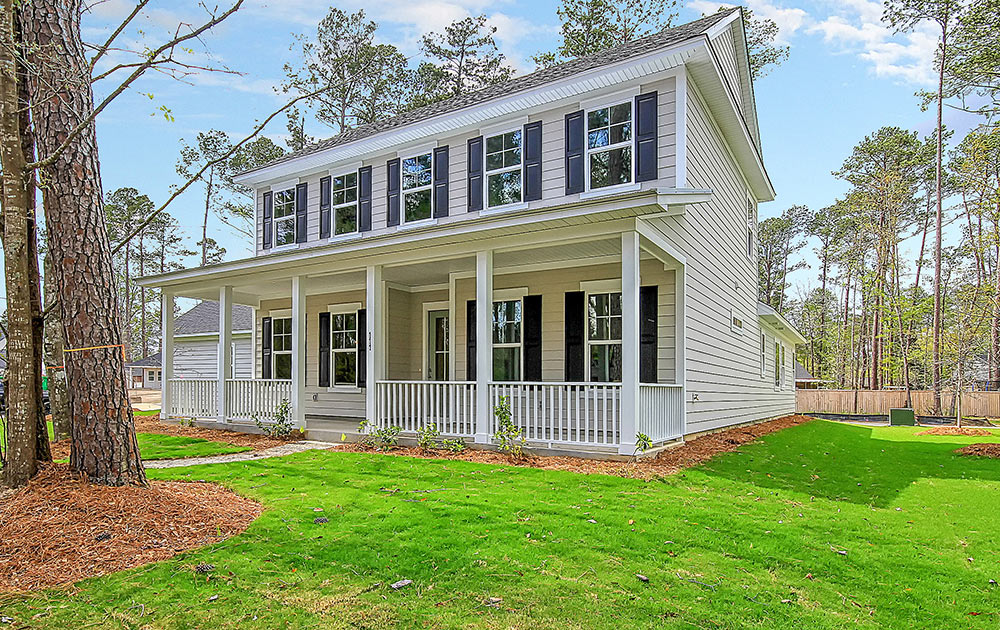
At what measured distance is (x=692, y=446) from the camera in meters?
8.91

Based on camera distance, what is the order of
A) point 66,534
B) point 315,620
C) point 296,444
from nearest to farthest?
point 315,620 → point 66,534 → point 296,444

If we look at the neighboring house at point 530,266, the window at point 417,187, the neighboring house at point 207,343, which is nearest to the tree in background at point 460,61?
the neighboring house at point 207,343

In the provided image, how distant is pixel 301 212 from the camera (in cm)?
1422

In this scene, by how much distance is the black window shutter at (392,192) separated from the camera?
41.2 feet

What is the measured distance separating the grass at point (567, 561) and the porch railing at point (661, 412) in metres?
1.27

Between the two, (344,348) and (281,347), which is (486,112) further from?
(281,347)

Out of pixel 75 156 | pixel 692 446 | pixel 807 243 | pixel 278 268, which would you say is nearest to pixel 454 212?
pixel 278 268

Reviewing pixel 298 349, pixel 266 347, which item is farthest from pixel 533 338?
pixel 266 347

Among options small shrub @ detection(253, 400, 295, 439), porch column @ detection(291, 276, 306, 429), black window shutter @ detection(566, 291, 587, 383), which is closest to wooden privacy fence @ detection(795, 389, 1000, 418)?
black window shutter @ detection(566, 291, 587, 383)

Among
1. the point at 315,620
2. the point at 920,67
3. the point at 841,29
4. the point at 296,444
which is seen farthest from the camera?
the point at 920,67

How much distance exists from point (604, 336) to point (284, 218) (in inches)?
339

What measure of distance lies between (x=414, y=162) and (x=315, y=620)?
34.9ft

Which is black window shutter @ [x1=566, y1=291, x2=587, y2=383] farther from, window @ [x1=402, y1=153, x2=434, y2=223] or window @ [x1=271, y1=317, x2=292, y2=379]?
window @ [x1=271, y1=317, x2=292, y2=379]

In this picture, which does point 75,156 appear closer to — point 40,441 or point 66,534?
point 40,441
